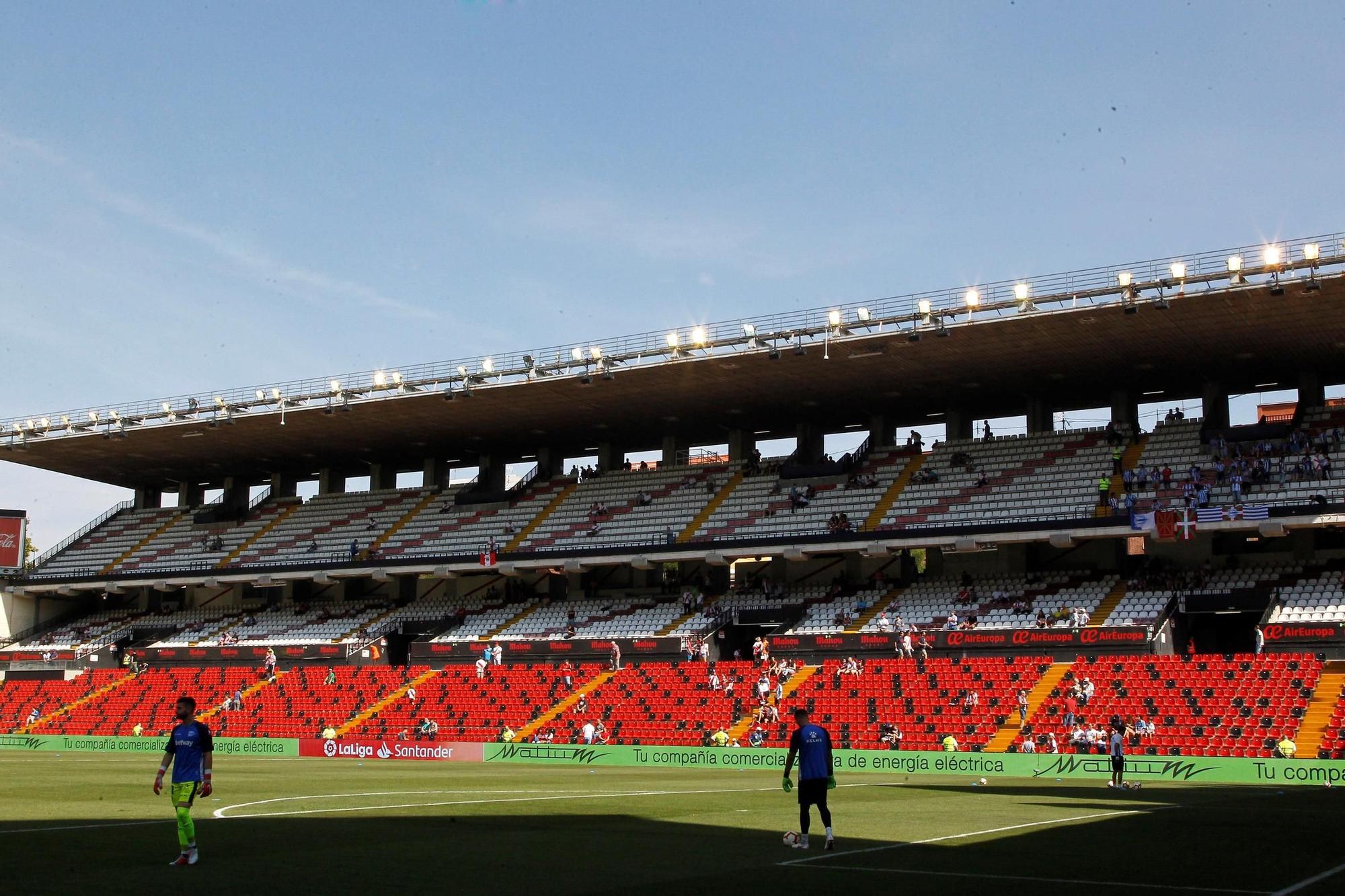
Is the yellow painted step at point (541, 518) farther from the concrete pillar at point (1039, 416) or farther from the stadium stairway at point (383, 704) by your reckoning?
the concrete pillar at point (1039, 416)

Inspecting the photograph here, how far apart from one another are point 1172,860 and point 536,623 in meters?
48.6

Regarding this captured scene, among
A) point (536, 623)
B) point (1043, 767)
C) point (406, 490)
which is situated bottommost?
point (1043, 767)

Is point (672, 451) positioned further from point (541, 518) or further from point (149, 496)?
point (149, 496)

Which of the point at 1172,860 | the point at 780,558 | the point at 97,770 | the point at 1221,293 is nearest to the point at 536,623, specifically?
the point at 780,558

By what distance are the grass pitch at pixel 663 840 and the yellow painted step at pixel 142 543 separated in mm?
50563

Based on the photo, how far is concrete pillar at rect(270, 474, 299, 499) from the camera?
81.8 metres

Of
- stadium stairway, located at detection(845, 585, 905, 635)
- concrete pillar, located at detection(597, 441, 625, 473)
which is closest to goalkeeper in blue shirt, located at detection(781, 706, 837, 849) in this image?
stadium stairway, located at detection(845, 585, 905, 635)

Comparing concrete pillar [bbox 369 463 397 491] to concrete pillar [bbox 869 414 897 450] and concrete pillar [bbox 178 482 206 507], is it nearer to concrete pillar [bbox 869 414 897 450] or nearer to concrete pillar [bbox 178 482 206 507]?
concrete pillar [bbox 178 482 206 507]

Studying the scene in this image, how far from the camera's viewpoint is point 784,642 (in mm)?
52406

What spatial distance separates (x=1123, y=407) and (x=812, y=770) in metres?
46.2

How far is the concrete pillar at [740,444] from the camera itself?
68000mm

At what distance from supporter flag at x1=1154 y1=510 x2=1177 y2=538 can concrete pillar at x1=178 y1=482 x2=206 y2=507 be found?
5916 cm

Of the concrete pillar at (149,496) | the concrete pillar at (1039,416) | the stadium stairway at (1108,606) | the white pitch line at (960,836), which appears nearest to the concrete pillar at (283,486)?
the concrete pillar at (149,496)

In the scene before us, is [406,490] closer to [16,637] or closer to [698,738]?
[16,637]
